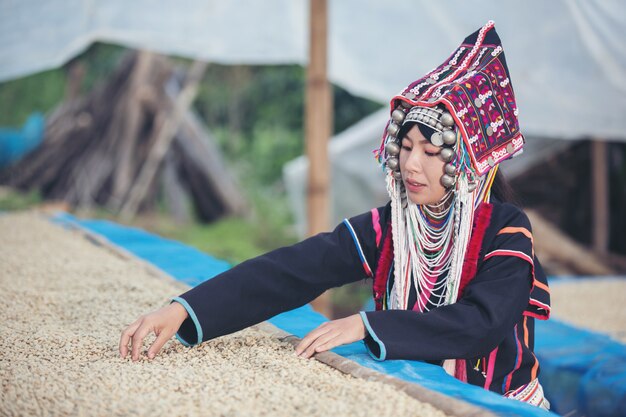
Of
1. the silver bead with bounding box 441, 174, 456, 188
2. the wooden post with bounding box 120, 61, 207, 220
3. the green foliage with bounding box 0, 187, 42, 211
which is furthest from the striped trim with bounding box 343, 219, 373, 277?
the wooden post with bounding box 120, 61, 207, 220

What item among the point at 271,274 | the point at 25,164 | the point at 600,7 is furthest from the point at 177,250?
the point at 25,164

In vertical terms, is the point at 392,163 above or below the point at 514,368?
above

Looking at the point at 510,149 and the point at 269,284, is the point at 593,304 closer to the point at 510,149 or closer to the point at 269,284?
the point at 510,149

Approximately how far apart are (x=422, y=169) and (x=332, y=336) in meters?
0.46

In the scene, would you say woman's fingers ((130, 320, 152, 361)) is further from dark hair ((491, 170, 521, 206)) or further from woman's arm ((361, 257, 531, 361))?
dark hair ((491, 170, 521, 206))

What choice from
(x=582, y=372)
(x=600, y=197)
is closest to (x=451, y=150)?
(x=582, y=372)

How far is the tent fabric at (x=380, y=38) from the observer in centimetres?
357

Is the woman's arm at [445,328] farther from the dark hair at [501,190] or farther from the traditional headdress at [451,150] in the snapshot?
the dark hair at [501,190]

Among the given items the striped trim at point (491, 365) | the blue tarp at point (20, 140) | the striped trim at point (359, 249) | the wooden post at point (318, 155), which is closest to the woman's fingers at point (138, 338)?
the striped trim at point (359, 249)

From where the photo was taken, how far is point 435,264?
177 centimetres

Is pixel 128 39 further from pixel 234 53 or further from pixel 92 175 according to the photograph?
pixel 92 175

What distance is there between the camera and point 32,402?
4.21ft

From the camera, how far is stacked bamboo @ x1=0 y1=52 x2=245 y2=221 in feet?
22.9

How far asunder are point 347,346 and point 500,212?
497 mm
